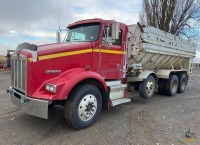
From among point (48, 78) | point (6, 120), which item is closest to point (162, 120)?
point (48, 78)

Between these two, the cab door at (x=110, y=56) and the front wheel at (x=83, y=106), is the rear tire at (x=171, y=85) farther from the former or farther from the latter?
the front wheel at (x=83, y=106)

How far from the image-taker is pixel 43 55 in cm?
461

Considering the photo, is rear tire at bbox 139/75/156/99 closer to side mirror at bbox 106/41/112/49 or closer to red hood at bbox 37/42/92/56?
side mirror at bbox 106/41/112/49

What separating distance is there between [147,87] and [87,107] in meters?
3.30

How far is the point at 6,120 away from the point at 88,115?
2.20 meters

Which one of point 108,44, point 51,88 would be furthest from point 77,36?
point 51,88

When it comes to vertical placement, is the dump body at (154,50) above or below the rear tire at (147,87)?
above

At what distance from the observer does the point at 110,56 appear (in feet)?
19.7

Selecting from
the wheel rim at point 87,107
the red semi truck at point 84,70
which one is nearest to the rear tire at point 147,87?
the red semi truck at point 84,70

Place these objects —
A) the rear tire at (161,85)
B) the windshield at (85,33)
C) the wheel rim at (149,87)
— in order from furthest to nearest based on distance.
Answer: the rear tire at (161,85)
the wheel rim at (149,87)
the windshield at (85,33)

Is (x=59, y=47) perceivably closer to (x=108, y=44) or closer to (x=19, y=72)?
(x=19, y=72)

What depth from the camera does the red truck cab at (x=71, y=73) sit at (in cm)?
453

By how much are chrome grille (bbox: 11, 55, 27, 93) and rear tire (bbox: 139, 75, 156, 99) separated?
4195mm

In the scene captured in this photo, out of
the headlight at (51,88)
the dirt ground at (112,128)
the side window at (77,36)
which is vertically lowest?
the dirt ground at (112,128)
